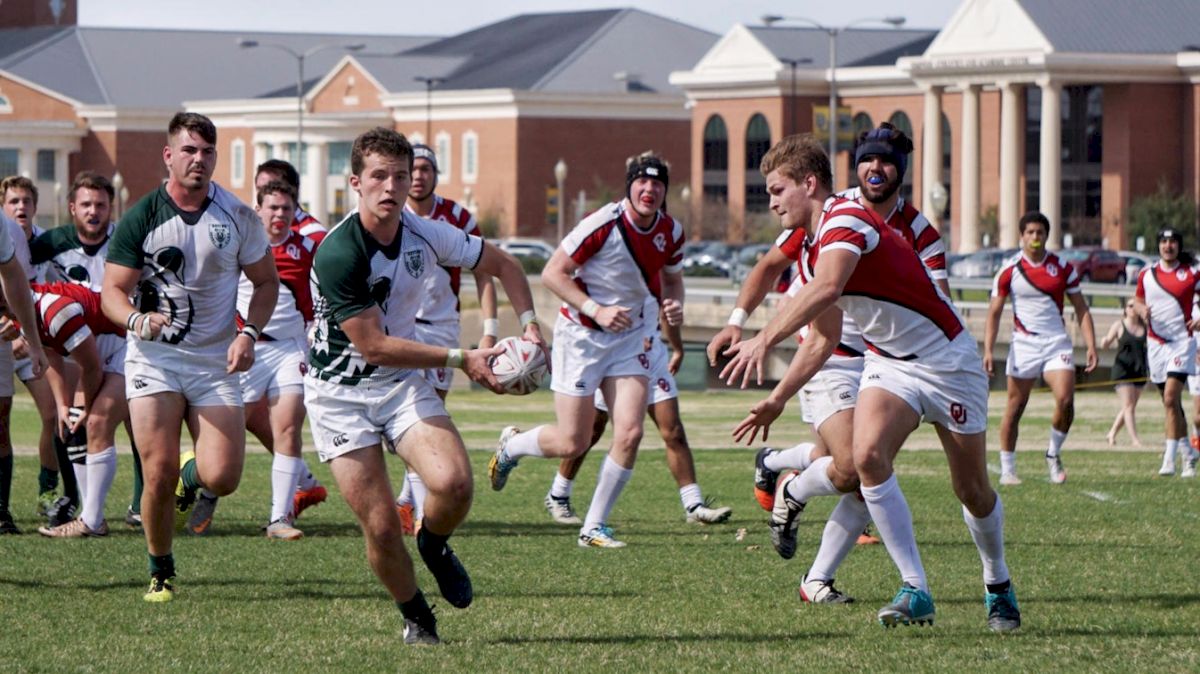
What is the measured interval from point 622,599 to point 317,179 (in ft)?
344

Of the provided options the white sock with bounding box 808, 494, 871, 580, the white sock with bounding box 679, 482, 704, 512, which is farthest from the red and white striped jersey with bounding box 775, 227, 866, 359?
the white sock with bounding box 679, 482, 704, 512

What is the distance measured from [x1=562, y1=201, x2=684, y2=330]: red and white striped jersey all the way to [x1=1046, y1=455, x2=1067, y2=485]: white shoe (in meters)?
5.42

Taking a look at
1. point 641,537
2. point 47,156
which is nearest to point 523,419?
point 641,537

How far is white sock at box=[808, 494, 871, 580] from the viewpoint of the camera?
956cm

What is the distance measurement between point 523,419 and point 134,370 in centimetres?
1864

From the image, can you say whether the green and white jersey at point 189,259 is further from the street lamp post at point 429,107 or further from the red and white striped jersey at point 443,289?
the street lamp post at point 429,107

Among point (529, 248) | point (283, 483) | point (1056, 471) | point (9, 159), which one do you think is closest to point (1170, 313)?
point (1056, 471)

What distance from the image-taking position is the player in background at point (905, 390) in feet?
27.9

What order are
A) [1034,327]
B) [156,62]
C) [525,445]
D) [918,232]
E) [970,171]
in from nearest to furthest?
[918,232], [525,445], [1034,327], [970,171], [156,62]

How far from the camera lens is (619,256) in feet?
40.0

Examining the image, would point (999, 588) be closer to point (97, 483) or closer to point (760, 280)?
point (760, 280)

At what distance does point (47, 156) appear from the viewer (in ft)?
416

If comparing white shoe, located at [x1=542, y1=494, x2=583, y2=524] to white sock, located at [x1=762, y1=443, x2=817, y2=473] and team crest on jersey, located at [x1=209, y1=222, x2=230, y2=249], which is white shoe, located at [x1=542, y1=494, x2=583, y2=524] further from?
team crest on jersey, located at [x1=209, y1=222, x2=230, y2=249]

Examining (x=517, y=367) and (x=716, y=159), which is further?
(x=716, y=159)
